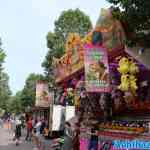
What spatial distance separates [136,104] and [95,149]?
2156mm

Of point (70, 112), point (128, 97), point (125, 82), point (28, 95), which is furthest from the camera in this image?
point (28, 95)

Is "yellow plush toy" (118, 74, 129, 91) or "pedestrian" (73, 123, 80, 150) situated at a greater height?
"yellow plush toy" (118, 74, 129, 91)

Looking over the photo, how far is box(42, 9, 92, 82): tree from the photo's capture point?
4050 centimetres

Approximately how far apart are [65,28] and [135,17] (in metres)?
27.6

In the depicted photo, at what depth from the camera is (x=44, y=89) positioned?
157ft

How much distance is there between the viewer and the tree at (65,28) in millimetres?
40500

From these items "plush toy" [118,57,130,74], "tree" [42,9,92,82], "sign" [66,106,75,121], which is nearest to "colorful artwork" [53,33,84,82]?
"sign" [66,106,75,121]

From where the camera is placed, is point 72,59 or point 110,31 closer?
point 110,31

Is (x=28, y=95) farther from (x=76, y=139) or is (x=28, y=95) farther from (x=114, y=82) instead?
(x=114, y=82)

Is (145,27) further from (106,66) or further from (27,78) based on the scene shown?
(27,78)

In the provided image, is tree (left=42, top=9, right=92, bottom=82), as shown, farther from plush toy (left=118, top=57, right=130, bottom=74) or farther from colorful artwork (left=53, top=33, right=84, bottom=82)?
plush toy (left=118, top=57, right=130, bottom=74)

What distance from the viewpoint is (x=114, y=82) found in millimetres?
16625

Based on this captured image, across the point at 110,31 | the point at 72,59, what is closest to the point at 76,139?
the point at 72,59

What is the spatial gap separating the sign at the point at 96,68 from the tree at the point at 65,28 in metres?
24.3
